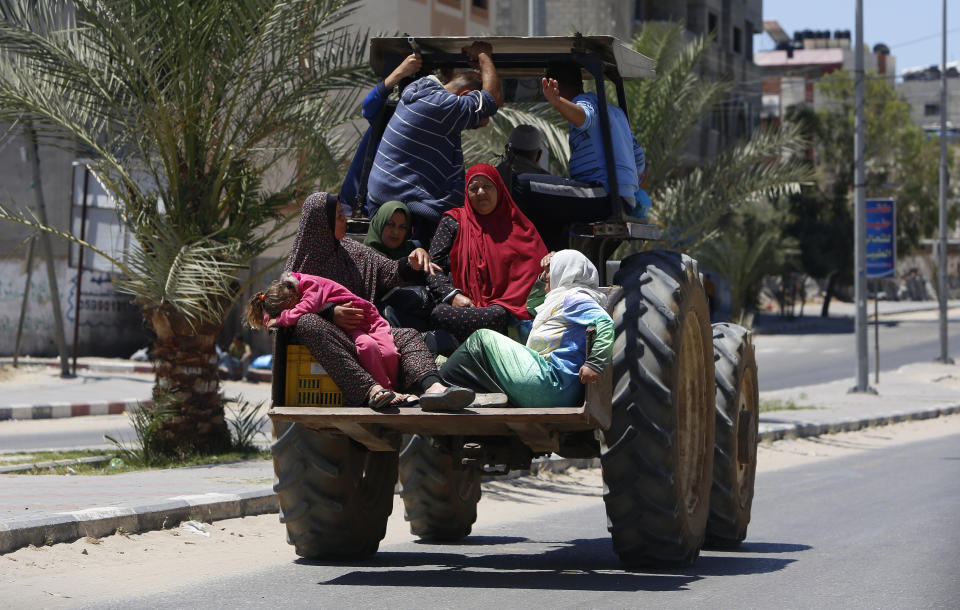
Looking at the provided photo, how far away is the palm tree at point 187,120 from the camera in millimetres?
A: 13828

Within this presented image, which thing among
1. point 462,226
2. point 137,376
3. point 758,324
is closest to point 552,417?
point 462,226

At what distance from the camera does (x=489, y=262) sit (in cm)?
795

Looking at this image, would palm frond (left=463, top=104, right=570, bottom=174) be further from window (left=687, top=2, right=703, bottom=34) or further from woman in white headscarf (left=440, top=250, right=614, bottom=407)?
window (left=687, top=2, right=703, bottom=34)

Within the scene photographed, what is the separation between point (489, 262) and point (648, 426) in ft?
3.88

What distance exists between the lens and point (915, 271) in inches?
3406

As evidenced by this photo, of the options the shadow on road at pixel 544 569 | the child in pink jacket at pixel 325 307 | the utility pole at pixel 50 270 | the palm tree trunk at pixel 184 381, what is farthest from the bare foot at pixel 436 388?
the utility pole at pixel 50 270

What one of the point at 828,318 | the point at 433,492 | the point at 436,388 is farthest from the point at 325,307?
the point at 828,318

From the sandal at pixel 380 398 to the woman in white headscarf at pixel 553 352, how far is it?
374 millimetres

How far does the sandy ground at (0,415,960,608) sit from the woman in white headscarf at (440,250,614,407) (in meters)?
1.92

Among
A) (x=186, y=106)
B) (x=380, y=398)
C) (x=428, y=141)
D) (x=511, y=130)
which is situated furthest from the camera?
(x=511, y=130)

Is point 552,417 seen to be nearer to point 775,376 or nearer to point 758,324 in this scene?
point 775,376

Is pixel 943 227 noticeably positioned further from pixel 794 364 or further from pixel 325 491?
pixel 325 491

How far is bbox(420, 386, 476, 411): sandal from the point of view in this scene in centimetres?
702

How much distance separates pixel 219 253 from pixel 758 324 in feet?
149
